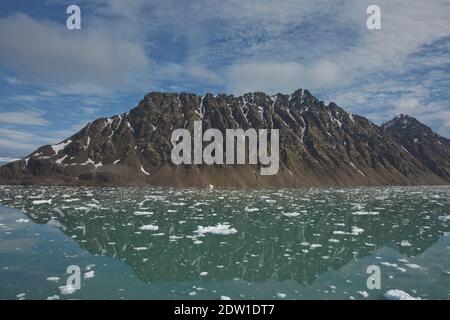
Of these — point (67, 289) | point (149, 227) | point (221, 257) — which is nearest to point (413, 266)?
point (221, 257)

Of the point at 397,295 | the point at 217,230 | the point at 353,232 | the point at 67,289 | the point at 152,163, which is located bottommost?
the point at 397,295

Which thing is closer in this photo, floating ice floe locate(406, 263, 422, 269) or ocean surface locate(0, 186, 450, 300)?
ocean surface locate(0, 186, 450, 300)

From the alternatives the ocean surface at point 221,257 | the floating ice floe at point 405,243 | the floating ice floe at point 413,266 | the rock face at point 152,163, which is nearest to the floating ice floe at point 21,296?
the ocean surface at point 221,257

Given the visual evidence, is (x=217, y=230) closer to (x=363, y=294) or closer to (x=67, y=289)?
(x=67, y=289)

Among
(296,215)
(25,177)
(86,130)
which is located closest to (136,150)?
(86,130)

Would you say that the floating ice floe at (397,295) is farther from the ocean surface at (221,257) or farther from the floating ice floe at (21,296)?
the floating ice floe at (21,296)

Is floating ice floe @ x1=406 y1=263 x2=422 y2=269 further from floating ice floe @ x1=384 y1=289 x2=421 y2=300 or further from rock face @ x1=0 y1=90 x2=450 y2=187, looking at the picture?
rock face @ x1=0 y1=90 x2=450 y2=187

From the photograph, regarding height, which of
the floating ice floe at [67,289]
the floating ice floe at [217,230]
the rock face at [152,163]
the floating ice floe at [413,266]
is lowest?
the floating ice floe at [413,266]

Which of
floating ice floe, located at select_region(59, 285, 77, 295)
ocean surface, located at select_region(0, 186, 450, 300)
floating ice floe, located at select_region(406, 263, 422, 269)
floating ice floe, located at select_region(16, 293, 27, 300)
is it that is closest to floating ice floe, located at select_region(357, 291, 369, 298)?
ocean surface, located at select_region(0, 186, 450, 300)
